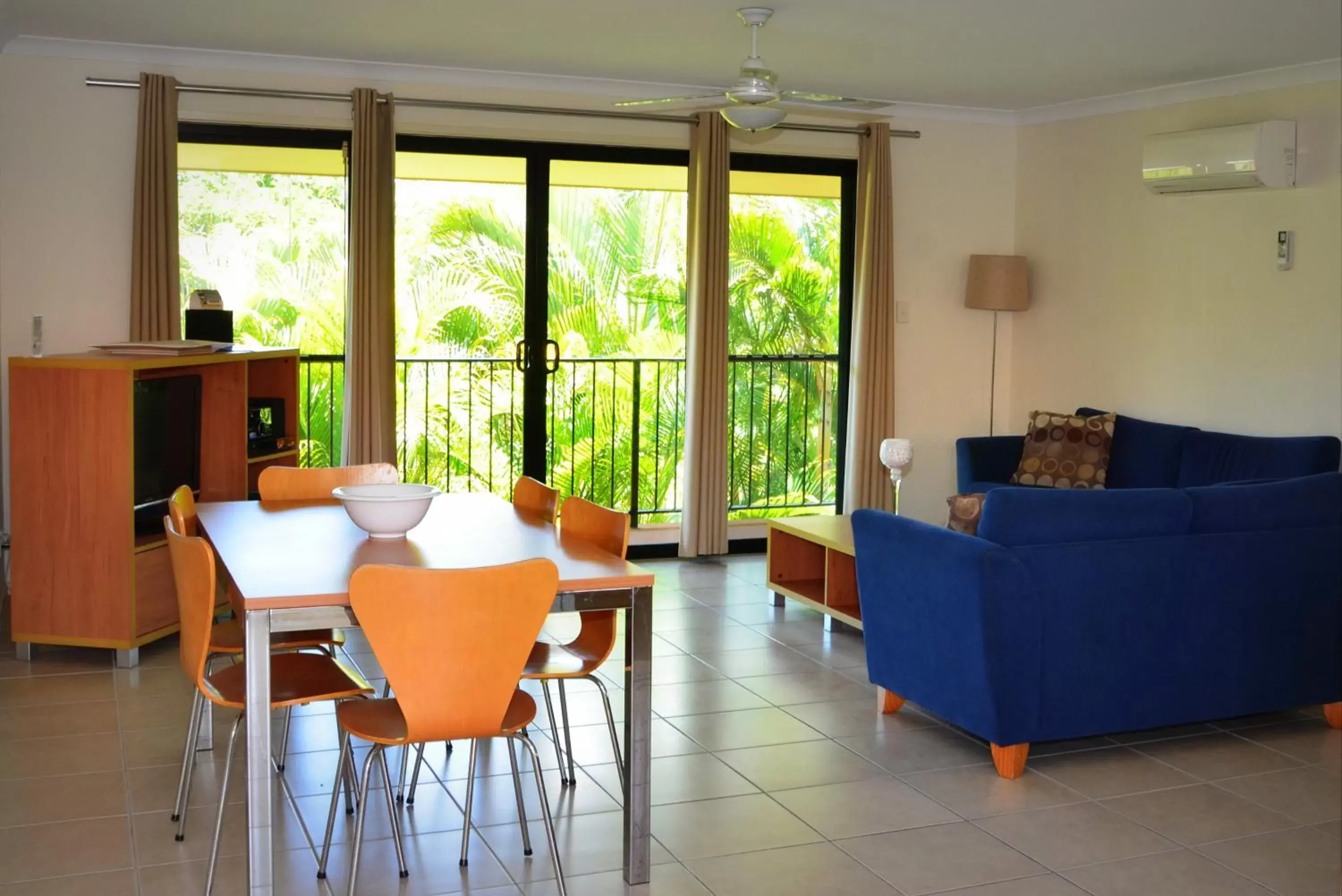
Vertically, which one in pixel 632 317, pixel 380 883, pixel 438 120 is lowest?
pixel 380 883

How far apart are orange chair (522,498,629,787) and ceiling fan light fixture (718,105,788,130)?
1995mm

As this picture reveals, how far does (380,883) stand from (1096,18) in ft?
13.8

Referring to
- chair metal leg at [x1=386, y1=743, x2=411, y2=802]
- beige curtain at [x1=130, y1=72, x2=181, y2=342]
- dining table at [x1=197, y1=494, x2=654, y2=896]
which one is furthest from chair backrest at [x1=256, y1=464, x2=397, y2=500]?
beige curtain at [x1=130, y1=72, x2=181, y2=342]

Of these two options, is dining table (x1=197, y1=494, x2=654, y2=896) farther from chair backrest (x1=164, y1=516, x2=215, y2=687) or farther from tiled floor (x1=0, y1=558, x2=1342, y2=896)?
tiled floor (x1=0, y1=558, x2=1342, y2=896)

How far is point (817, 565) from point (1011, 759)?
2338 millimetres

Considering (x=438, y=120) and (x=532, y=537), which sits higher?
(x=438, y=120)

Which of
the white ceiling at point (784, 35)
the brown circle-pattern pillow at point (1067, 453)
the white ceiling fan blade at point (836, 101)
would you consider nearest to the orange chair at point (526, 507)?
the white ceiling fan blade at point (836, 101)

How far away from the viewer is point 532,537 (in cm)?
353

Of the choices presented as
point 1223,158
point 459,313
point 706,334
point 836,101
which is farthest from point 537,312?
point 1223,158

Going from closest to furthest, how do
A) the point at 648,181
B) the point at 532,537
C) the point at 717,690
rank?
the point at 532,537
the point at 717,690
the point at 648,181

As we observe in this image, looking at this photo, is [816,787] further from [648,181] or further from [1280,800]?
[648,181]

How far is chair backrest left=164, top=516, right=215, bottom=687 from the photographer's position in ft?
9.78

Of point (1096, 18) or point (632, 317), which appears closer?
point (1096, 18)

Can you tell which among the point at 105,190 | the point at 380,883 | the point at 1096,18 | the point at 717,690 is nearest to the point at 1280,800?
the point at 717,690
